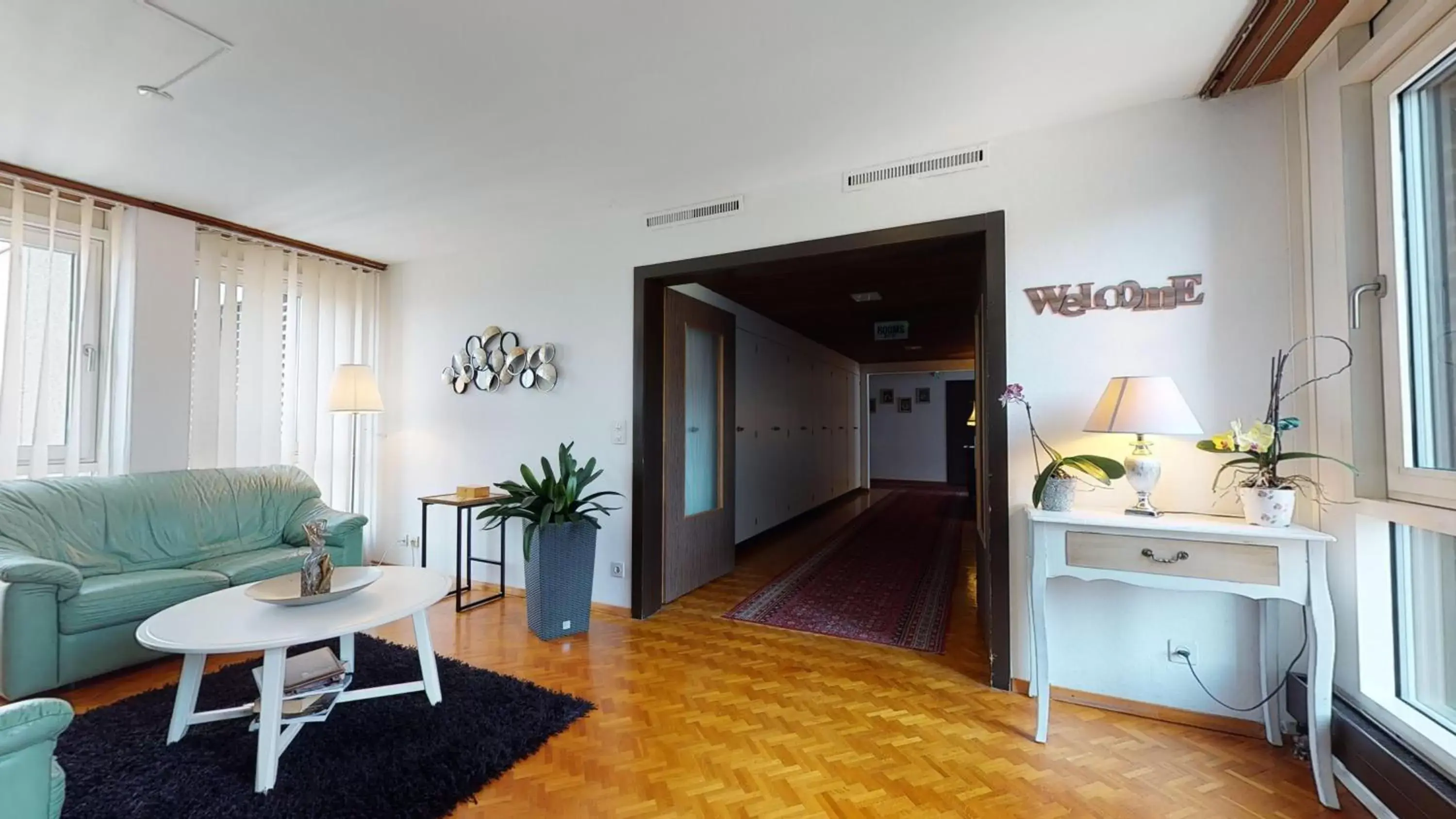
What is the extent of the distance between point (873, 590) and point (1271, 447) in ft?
8.22

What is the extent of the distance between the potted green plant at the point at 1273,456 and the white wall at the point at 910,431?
832cm

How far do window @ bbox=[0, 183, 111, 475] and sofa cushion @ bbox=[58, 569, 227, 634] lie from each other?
0.89 metres

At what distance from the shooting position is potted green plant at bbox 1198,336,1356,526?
74.2 inches

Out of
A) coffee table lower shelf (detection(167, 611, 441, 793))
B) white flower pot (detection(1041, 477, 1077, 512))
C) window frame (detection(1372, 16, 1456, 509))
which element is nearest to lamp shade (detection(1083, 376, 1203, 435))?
white flower pot (detection(1041, 477, 1077, 512))

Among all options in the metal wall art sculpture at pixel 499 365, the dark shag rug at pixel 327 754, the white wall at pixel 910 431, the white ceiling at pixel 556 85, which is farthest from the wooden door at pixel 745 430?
the white wall at pixel 910 431

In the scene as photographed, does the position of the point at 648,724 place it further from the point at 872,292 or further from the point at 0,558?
the point at 872,292

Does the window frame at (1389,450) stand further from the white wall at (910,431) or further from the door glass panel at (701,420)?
the white wall at (910,431)

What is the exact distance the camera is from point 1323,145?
6.44 feet

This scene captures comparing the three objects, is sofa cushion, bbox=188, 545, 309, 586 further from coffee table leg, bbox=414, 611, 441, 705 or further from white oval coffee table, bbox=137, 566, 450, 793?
coffee table leg, bbox=414, 611, 441, 705

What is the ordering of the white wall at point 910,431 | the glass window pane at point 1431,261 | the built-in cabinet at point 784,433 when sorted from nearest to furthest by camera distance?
the glass window pane at point 1431,261
the built-in cabinet at point 784,433
the white wall at point 910,431

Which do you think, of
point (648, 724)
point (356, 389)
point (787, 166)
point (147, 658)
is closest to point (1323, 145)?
point (787, 166)

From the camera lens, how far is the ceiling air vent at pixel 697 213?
3.28 m

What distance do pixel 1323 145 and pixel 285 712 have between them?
408 cm

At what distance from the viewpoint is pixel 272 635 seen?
1.82 meters
